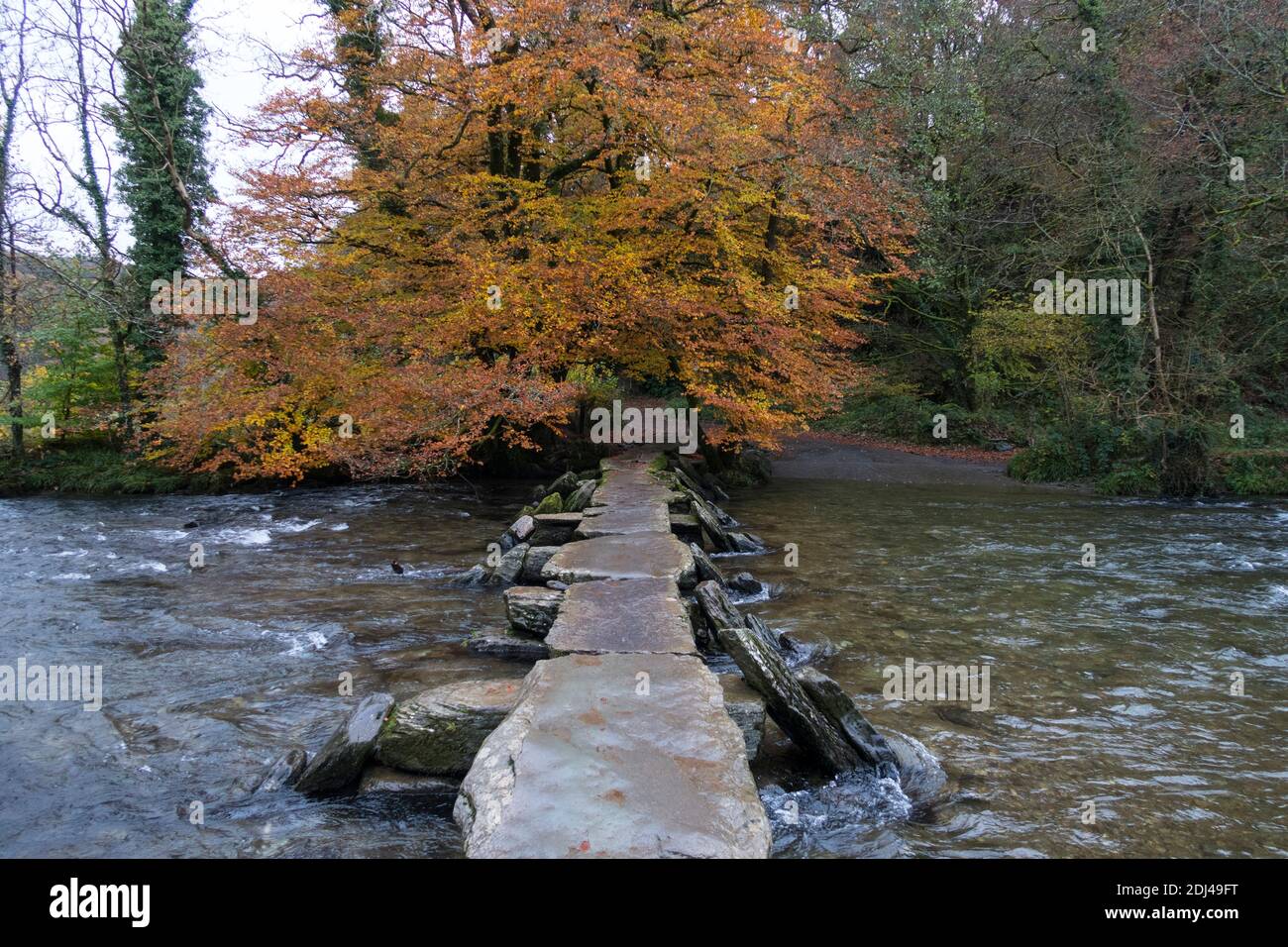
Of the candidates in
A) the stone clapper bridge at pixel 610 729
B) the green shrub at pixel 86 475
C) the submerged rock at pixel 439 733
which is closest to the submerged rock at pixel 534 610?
the stone clapper bridge at pixel 610 729

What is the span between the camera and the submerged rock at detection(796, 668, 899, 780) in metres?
4.55

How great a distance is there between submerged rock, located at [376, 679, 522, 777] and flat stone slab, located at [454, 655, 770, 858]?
1.03 ft

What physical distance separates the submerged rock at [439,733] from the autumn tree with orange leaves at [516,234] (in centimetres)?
729

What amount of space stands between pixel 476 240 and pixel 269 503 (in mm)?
6163

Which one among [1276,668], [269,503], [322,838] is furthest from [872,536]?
[269,503]

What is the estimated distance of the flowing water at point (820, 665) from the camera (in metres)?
4.06

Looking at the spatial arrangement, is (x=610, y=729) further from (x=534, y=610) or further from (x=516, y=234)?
(x=516, y=234)

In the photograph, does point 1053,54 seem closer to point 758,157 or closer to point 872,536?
point 758,157

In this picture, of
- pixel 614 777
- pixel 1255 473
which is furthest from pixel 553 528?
pixel 1255 473

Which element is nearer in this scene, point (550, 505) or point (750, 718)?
point (750, 718)

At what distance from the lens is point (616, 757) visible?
3.55m

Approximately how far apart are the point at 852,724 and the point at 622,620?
1.69 metres

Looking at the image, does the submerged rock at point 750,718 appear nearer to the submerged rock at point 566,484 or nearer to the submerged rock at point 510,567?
the submerged rock at point 510,567

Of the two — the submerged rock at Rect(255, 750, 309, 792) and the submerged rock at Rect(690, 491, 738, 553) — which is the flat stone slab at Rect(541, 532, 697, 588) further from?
the submerged rock at Rect(255, 750, 309, 792)
